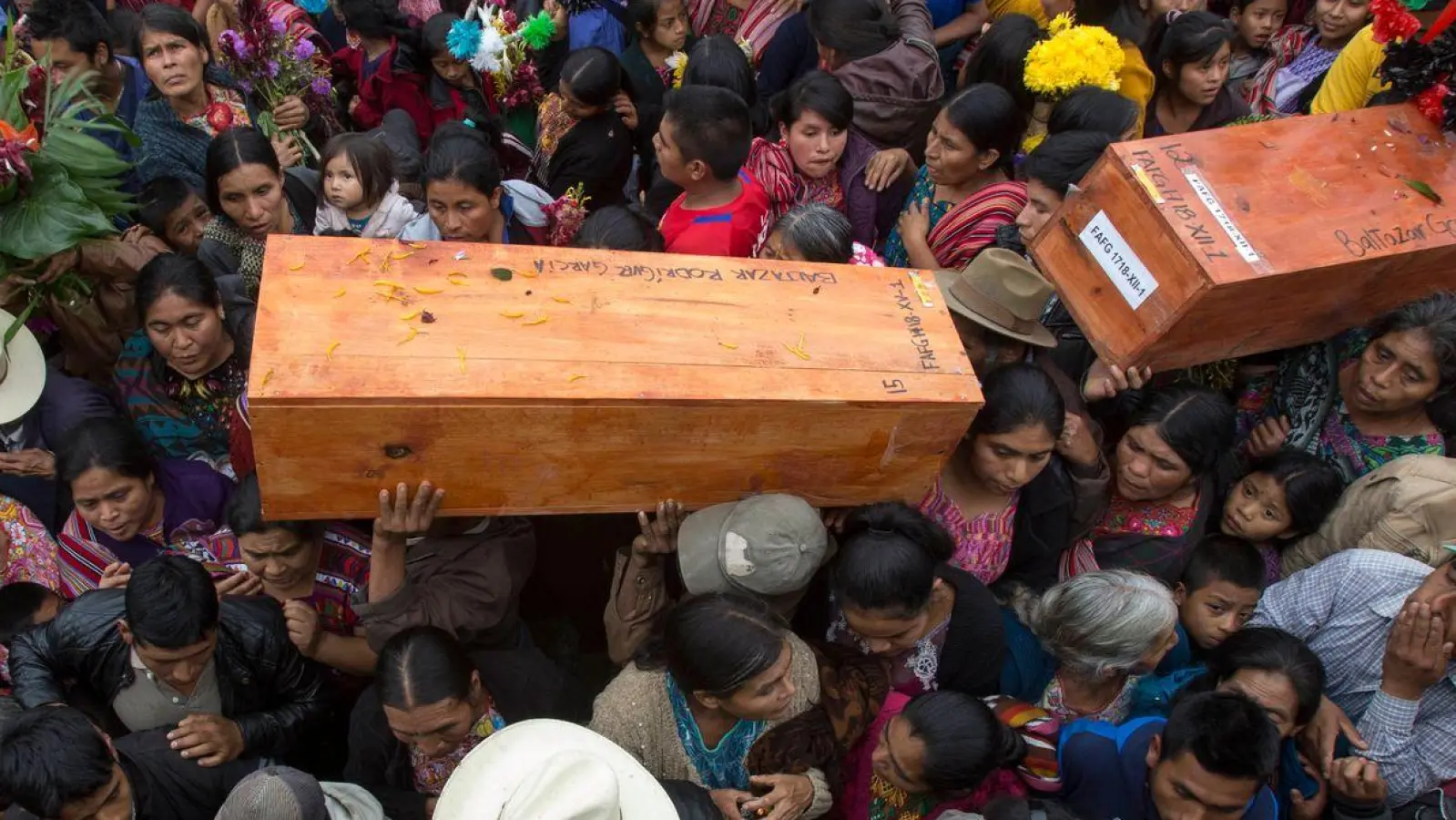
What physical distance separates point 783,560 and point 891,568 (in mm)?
302

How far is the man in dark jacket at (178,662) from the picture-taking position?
258cm

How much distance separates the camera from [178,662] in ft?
8.68

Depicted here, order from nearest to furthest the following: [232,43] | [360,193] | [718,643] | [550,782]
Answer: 1. [550,782]
2. [718,643]
3. [360,193]
4. [232,43]

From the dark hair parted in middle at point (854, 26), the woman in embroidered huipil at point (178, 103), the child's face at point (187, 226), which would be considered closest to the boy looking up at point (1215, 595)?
the dark hair parted in middle at point (854, 26)

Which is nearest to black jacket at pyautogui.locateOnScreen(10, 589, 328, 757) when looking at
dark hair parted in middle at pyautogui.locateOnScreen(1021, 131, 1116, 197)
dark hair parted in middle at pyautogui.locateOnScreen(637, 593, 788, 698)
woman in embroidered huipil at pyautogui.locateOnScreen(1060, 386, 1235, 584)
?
dark hair parted in middle at pyautogui.locateOnScreen(637, 593, 788, 698)

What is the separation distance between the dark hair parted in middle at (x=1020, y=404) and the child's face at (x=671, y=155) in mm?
1531

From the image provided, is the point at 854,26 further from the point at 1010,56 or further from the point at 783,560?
the point at 783,560

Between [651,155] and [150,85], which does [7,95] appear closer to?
[150,85]

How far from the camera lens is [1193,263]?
283 cm

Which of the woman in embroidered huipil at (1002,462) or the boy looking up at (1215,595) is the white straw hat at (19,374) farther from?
the boy looking up at (1215,595)

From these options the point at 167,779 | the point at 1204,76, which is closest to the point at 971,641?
the point at 167,779

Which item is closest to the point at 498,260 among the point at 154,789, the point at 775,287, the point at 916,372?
the point at 775,287

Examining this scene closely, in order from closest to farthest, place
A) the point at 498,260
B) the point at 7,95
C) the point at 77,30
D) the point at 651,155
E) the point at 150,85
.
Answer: the point at 498,260 < the point at 7,95 < the point at 77,30 < the point at 150,85 < the point at 651,155

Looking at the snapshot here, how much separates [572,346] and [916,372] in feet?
3.01
